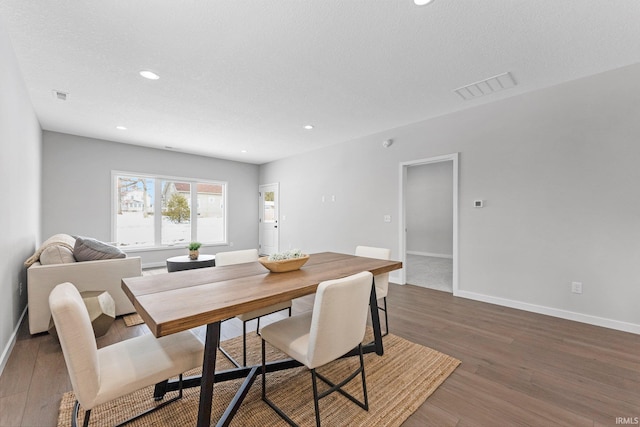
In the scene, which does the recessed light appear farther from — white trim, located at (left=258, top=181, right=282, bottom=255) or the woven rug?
white trim, located at (left=258, top=181, right=282, bottom=255)

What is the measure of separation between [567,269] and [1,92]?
17.7ft

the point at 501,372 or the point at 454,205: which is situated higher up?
the point at 454,205

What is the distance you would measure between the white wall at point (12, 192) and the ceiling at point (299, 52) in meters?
0.26

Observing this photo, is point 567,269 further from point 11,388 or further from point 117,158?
point 117,158

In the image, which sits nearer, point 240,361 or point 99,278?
point 240,361

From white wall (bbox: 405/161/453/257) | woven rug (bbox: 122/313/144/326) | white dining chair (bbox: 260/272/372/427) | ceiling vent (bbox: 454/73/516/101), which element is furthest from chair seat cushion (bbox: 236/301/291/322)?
white wall (bbox: 405/161/453/257)

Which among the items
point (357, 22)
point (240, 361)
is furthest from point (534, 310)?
point (357, 22)

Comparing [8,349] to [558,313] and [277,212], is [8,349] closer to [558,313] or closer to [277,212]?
[277,212]

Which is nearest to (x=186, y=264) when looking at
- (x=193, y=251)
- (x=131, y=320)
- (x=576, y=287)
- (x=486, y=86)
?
(x=193, y=251)

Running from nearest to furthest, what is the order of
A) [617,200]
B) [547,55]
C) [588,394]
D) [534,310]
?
[588,394]
[547,55]
[617,200]
[534,310]

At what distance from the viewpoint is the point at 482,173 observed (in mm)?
3539

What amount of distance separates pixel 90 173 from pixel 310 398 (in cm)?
576

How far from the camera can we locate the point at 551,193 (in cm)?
304

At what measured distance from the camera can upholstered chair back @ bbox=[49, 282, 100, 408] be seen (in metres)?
1.04
